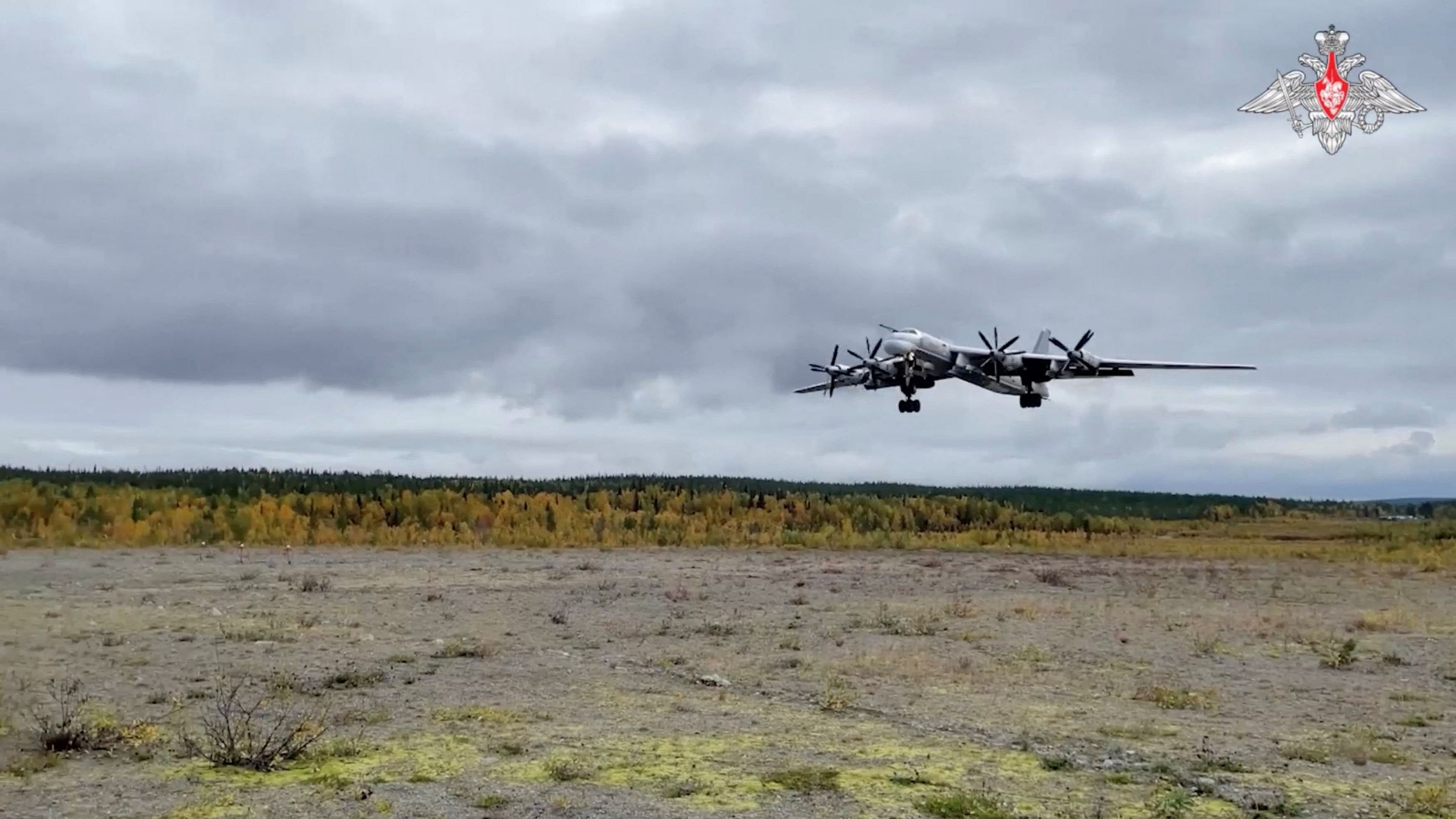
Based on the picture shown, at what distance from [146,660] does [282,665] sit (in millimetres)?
2240

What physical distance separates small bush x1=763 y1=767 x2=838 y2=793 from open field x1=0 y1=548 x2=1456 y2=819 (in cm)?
4

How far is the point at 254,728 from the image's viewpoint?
14945mm

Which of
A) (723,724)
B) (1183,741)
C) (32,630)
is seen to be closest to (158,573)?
(32,630)

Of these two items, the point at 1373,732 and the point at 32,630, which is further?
the point at 32,630

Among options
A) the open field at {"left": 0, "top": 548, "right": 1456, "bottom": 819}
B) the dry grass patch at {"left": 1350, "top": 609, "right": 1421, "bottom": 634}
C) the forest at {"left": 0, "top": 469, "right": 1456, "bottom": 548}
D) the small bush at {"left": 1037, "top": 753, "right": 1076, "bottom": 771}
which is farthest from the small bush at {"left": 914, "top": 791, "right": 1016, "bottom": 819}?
the forest at {"left": 0, "top": 469, "right": 1456, "bottom": 548}

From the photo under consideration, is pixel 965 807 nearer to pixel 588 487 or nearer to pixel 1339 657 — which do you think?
pixel 1339 657

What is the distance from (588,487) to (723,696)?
7377 centimetres

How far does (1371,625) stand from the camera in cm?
2945

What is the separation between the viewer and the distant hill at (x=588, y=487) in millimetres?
77312

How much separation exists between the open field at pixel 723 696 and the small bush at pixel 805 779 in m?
0.04

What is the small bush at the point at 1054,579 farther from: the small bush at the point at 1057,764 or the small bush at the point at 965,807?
the small bush at the point at 965,807

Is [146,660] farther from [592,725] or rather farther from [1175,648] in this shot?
[1175,648]

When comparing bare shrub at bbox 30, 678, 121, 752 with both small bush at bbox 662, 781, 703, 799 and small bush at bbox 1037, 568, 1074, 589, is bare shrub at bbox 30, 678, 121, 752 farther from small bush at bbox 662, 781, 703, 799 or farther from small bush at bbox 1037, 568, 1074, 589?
small bush at bbox 1037, 568, 1074, 589

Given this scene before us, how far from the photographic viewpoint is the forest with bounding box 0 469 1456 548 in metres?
53.0
